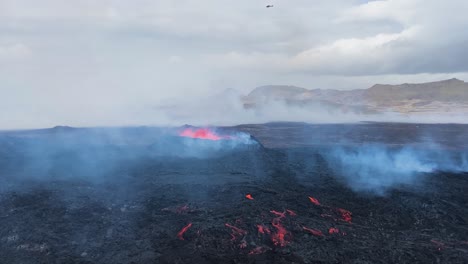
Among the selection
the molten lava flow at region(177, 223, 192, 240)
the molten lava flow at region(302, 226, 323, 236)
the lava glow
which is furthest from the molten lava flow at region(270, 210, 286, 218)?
the molten lava flow at region(177, 223, 192, 240)

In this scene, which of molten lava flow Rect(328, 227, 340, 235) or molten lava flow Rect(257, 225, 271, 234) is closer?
molten lava flow Rect(257, 225, 271, 234)

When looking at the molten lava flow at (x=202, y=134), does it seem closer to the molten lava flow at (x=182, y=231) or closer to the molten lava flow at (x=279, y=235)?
the molten lava flow at (x=182, y=231)

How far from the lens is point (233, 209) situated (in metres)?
19.8

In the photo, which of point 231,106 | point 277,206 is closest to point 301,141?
point 277,206

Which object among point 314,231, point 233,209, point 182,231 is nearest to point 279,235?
point 314,231

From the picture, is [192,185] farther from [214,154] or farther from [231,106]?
[231,106]

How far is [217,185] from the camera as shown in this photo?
24.4 metres

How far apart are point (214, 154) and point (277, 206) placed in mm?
15286

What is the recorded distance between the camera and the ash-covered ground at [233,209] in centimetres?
1566

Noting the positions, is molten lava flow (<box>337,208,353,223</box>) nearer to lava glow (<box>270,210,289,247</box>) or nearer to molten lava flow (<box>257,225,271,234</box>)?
lava glow (<box>270,210,289,247</box>)

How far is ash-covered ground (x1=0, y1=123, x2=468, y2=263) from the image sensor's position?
617 inches

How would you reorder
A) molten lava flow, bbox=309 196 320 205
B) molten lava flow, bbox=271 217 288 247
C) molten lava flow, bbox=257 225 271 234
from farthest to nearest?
molten lava flow, bbox=309 196 320 205 → molten lava flow, bbox=257 225 271 234 → molten lava flow, bbox=271 217 288 247

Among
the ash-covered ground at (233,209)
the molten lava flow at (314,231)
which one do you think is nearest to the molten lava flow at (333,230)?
the ash-covered ground at (233,209)

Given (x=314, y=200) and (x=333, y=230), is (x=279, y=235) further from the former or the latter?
(x=314, y=200)
